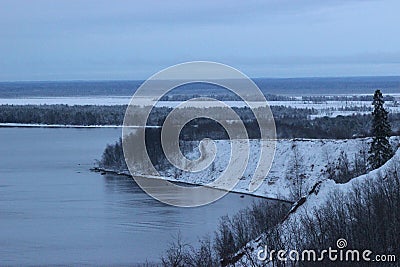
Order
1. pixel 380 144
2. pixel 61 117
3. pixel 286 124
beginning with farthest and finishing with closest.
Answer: pixel 61 117
pixel 286 124
pixel 380 144

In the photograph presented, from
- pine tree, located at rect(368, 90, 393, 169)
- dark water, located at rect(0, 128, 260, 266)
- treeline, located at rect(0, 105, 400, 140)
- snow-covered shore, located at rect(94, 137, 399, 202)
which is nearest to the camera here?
dark water, located at rect(0, 128, 260, 266)

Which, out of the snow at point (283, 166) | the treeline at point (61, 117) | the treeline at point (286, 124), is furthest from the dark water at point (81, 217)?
the treeline at point (61, 117)

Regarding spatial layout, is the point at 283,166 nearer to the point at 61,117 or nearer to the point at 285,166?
the point at 285,166

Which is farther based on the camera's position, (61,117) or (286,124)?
(61,117)

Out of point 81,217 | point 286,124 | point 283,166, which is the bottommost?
point 81,217

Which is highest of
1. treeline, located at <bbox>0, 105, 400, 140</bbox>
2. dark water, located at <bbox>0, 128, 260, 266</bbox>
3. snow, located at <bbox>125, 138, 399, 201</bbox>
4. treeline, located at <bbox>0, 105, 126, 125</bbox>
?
treeline, located at <bbox>0, 105, 126, 125</bbox>

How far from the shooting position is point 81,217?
21.9m

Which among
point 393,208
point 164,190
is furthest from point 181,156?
point 393,208

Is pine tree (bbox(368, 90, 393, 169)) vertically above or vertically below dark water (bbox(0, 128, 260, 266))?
above

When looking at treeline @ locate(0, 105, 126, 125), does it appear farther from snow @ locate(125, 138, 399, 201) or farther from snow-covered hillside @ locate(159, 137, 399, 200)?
snow-covered hillside @ locate(159, 137, 399, 200)

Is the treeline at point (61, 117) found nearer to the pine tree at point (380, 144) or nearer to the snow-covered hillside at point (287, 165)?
the snow-covered hillside at point (287, 165)

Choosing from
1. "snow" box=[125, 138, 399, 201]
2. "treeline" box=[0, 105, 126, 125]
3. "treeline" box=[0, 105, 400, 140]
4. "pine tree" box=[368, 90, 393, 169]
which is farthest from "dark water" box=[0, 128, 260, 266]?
"treeline" box=[0, 105, 126, 125]

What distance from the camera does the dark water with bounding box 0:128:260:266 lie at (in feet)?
55.0

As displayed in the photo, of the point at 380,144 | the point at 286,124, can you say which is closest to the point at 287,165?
the point at 380,144
